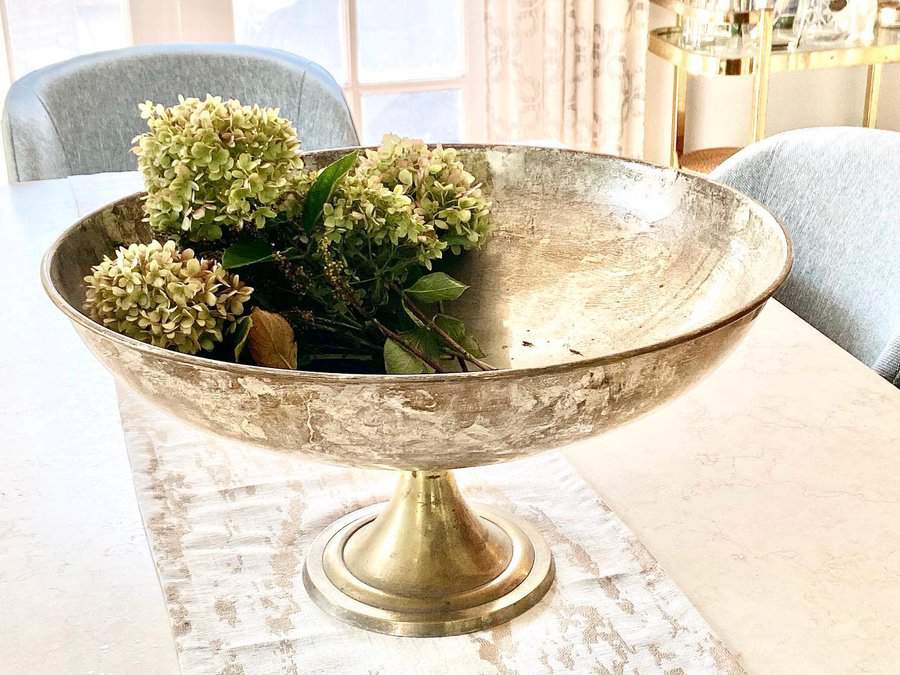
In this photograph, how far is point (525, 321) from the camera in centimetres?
82

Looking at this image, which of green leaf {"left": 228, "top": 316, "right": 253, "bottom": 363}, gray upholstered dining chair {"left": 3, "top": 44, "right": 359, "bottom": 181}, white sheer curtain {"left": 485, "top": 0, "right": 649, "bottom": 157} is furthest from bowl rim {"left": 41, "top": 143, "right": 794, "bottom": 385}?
white sheer curtain {"left": 485, "top": 0, "right": 649, "bottom": 157}

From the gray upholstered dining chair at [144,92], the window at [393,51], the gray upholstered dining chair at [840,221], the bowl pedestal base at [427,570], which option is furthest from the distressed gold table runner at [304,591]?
the window at [393,51]

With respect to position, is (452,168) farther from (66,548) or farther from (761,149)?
(761,149)

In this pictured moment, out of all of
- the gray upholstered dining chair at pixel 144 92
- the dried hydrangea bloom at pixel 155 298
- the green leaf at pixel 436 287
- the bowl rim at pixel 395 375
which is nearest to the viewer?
the bowl rim at pixel 395 375

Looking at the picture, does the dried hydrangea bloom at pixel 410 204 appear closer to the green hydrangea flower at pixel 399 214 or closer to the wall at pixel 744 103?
the green hydrangea flower at pixel 399 214

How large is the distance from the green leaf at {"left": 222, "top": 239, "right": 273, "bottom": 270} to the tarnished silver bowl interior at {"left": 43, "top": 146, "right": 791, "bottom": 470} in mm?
102

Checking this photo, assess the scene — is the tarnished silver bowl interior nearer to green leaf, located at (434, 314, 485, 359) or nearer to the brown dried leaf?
green leaf, located at (434, 314, 485, 359)

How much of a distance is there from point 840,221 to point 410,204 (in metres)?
0.76

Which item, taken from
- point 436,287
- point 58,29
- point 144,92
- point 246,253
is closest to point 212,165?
point 246,253

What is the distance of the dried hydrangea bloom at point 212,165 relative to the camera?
68 centimetres

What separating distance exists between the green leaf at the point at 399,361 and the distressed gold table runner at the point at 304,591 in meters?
0.10

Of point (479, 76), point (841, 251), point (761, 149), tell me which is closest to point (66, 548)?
point (841, 251)

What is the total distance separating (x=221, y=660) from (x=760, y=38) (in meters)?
2.29

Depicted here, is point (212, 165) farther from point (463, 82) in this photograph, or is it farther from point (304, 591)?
point (463, 82)
